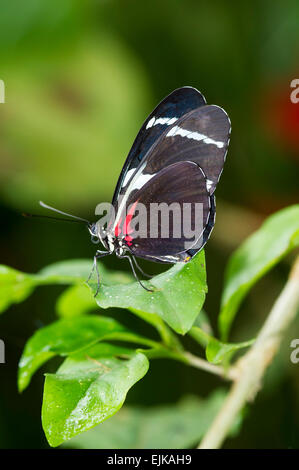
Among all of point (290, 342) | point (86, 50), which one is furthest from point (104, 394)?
point (86, 50)

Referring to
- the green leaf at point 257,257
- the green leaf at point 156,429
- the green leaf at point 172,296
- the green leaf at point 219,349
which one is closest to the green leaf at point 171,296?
the green leaf at point 172,296

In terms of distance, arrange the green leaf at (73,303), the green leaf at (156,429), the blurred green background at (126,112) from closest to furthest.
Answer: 1. the green leaf at (73,303)
2. the green leaf at (156,429)
3. the blurred green background at (126,112)

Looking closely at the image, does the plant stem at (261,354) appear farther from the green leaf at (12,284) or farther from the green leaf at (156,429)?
the green leaf at (12,284)

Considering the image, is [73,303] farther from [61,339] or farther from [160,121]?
[160,121]

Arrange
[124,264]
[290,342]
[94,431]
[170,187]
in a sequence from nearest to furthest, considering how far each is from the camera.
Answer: [170,187], [94,431], [290,342], [124,264]

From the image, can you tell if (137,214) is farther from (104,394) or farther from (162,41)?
(162,41)

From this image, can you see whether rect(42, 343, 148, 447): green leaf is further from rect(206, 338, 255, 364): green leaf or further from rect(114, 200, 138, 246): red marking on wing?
rect(114, 200, 138, 246): red marking on wing

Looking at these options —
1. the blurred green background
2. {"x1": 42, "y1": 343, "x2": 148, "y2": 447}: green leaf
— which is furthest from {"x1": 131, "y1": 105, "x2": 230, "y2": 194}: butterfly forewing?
the blurred green background
